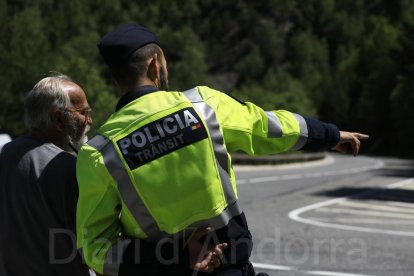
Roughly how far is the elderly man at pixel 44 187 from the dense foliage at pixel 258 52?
30.8 meters

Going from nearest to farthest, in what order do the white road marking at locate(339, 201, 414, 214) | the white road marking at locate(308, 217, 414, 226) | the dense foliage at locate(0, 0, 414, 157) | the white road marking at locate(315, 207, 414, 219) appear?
the white road marking at locate(308, 217, 414, 226)
the white road marking at locate(315, 207, 414, 219)
the white road marking at locate(339, 201, 414, 214)
the dense foliage at locate(0, 0, 414, 157)

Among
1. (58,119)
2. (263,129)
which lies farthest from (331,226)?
(263,129)

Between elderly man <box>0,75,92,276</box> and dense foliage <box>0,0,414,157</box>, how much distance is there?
30761 mm

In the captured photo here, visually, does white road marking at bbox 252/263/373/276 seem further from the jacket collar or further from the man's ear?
the jacket collar

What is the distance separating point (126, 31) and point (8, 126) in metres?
34.6

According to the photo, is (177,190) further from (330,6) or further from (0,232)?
(330,6)

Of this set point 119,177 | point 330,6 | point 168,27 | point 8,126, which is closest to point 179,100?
point 119,177

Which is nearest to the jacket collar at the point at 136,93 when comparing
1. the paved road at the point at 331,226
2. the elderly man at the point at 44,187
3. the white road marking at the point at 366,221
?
the elderly man at the point at 44,187

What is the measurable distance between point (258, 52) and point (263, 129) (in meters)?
98.7

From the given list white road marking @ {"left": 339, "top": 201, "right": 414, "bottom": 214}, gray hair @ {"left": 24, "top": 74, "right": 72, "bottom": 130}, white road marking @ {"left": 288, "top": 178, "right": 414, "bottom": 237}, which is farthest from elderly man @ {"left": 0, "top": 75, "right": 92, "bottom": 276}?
white road marking @ {"left": 339, "top": 201, "right": 414, "bottom": 214}

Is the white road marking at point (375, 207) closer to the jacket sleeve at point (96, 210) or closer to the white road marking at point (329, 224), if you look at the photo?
the white road marking at point (329, 224)

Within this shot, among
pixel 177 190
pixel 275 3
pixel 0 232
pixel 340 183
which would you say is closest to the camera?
pixel 177 190

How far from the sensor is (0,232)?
9.78ft

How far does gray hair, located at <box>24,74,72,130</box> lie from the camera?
290cm
